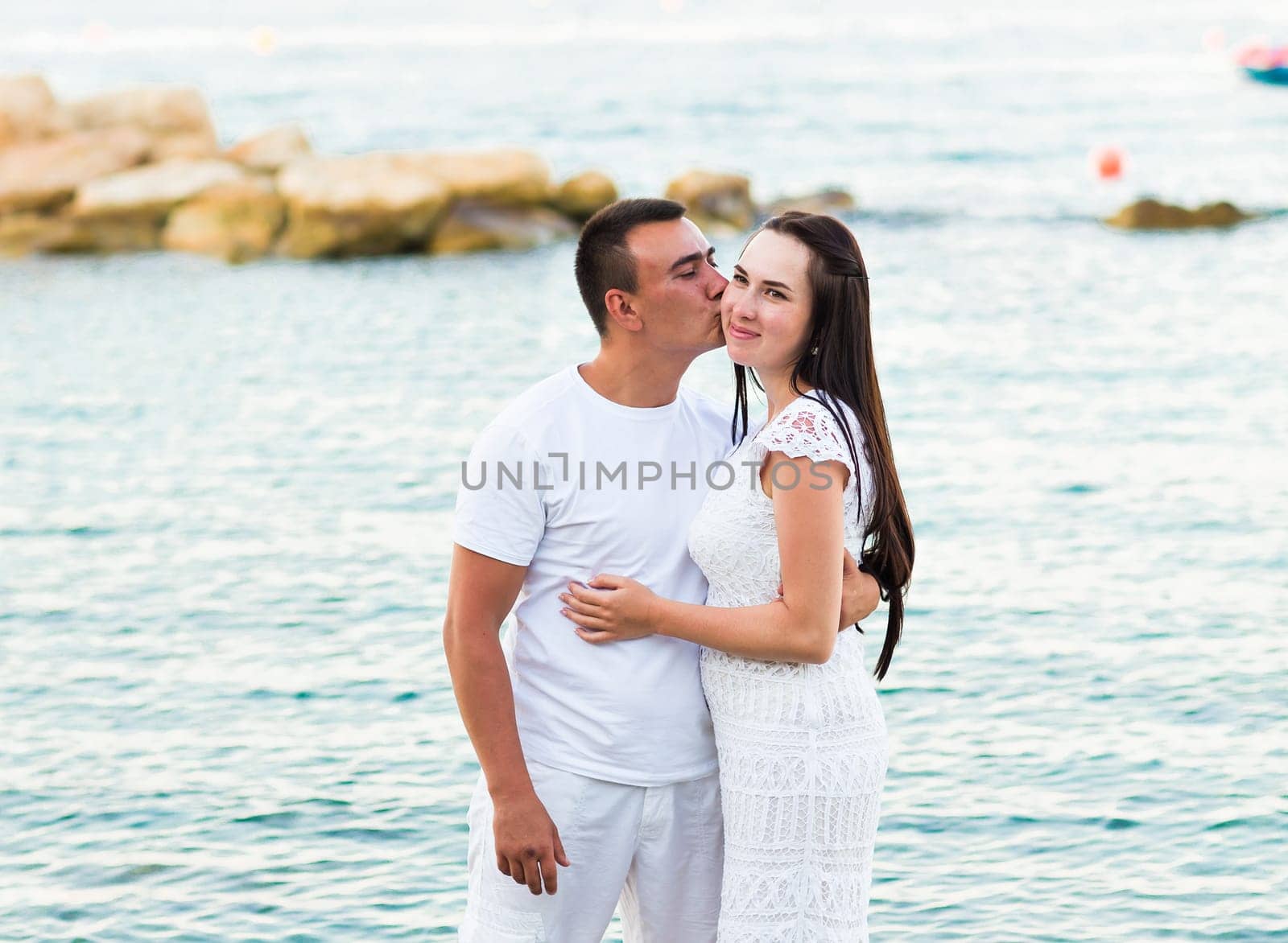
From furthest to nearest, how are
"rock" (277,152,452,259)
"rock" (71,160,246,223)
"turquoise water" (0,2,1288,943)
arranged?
"rock" (71,160,246,223)
"rock" (277,152,452,259)
"turquoise water" (0,2,1288,943)

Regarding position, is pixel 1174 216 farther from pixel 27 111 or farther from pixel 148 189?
pixel 27 111

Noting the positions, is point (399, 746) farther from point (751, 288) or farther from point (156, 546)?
point (751, 288)

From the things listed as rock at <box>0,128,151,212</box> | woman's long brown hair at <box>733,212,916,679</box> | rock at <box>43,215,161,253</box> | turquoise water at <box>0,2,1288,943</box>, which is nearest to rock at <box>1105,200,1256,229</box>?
turquoise water at <box>0,2,1288,943</box>

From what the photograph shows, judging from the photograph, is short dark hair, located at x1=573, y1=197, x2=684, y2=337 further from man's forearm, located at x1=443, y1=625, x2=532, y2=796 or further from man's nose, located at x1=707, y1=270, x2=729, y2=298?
man's forearm, located at x1=443, y1=625, x2=532, y2=796

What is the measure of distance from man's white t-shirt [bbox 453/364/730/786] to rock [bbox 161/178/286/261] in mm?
20633

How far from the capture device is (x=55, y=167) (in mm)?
24062

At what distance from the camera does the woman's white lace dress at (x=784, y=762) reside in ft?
11.4

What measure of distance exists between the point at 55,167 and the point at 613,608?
908 inches

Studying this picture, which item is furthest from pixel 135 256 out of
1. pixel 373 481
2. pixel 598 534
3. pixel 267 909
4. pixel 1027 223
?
pixel 598 534

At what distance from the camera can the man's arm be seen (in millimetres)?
3463

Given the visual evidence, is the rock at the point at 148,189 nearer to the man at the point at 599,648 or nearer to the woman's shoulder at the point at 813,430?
the man at the point at 599,648

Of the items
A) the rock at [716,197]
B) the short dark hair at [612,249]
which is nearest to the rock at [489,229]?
the rock at [716,197]

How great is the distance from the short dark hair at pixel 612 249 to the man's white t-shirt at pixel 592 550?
235 mm

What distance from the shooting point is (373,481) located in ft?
41.5
